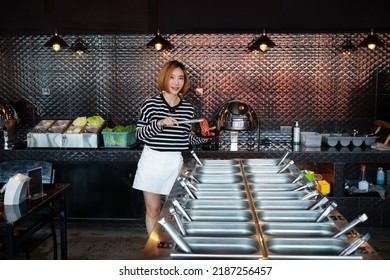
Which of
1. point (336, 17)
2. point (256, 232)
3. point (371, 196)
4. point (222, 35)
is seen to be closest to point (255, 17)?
point (222, 35)

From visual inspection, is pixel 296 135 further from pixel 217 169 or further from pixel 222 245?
pixel 222 245

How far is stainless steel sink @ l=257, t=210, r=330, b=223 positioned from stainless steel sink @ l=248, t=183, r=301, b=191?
54 cm

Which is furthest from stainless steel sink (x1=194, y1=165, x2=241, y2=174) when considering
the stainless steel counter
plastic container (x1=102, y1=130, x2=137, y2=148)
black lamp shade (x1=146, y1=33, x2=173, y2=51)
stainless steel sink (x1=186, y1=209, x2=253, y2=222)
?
black lamp shade (x1=146, y1=33, x2=173, y2=51)

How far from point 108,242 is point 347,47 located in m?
3.99

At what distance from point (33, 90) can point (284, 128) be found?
355cm

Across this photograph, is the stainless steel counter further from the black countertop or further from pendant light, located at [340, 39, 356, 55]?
pendant light, located at [340, 39, 356, 55]

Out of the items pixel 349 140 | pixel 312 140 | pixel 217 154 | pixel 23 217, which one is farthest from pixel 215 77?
pixel 23 217

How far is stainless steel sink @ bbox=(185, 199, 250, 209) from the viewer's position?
2.46 m

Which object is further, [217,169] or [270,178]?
[217,169]

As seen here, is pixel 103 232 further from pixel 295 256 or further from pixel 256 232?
pixel 295 256

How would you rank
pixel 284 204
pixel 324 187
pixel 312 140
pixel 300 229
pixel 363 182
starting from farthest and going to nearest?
pixel 312 140
pixel 363 182
pixel 324 187
pixel 284 204
pixel 300 229

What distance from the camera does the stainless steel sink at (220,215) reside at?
7.30 feet

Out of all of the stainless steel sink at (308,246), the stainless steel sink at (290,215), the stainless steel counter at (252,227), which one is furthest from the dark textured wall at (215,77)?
the stainless steel sink at (308,246)

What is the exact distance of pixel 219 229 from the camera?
2082 millimetres
